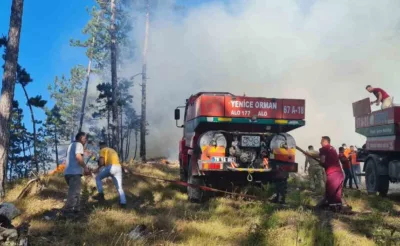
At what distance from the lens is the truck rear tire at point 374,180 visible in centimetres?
1140

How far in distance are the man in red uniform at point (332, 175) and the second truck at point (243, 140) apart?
0.72 meters

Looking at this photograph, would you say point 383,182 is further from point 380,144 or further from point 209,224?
point 209,224

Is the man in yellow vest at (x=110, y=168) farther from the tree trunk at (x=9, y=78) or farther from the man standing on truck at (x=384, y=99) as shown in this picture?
the man standing on truck at (x=384, y=99)

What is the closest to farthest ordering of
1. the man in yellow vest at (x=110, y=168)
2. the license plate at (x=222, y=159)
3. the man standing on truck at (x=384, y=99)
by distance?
the man in yellow vest at (x=110, y=168) → the license plate at (x=222, y=159) → the man standing on truck at (x=384, y=99)

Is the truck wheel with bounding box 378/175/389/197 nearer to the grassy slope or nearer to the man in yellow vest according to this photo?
the grassy slope

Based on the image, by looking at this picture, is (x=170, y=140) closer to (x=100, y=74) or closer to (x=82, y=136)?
(x=100, y=74)

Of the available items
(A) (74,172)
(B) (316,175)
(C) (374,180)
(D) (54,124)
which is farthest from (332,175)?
(D) (54,124)

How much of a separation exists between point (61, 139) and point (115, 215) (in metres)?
50.4

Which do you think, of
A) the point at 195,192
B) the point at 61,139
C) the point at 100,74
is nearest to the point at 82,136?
the point at 195,192

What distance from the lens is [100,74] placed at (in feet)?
143

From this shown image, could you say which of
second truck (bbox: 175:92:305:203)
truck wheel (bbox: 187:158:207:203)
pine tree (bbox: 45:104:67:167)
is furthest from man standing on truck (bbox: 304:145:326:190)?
pine tree (bbox: 45:104:67:167)

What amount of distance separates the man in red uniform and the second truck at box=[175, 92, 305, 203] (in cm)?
72

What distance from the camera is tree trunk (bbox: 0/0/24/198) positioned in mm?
9172

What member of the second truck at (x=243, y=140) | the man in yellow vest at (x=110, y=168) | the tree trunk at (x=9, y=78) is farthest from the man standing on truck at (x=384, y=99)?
the tree trunk at (x=9, y=78)
